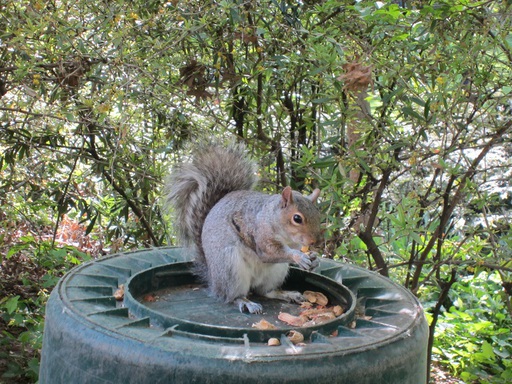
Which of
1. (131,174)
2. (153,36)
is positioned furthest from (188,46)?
(131,174)

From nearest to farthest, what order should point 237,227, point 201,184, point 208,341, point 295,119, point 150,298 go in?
point 208,341 → point 150,298 → point 237,227 → point 201,184 → point 295,119

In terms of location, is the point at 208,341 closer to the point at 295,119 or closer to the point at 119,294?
the point at 119,294

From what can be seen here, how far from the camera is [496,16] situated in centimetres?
155

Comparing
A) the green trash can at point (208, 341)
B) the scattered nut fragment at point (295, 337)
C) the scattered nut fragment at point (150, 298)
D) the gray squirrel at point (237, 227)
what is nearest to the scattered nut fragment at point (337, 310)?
the green trash can at point (208, 341)

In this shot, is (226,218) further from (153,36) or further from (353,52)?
(153,36)

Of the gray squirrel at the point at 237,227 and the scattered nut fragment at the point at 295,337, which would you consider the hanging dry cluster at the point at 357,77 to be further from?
the scattered nut fragment at the point at 295,337

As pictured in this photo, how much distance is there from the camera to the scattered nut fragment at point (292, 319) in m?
1.25

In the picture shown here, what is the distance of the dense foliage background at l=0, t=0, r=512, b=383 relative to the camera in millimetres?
1632

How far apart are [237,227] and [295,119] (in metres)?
0.89

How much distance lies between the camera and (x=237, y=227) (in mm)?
1475

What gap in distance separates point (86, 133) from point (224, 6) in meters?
0.81

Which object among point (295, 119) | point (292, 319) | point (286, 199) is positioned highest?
point (295, 119)

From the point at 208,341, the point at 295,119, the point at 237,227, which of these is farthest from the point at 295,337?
the point at 295,119

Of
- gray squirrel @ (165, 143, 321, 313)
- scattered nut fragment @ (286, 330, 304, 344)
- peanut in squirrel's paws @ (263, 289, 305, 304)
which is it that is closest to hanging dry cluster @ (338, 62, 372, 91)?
gray squirrel @ (165, 143, 321, 313)
